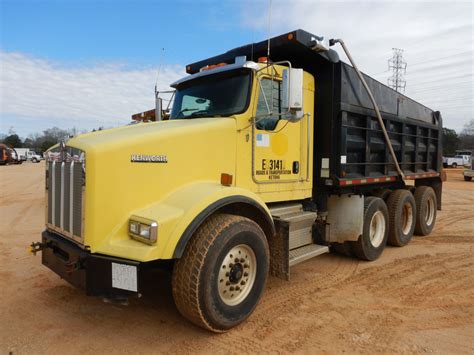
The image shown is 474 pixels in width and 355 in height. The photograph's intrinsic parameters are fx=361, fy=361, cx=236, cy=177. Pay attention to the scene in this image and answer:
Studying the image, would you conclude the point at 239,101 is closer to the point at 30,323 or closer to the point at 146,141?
the point at 146,141

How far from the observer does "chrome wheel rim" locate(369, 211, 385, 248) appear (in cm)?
641

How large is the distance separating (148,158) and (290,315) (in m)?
2.28

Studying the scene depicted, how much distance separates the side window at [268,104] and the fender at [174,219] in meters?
1.04

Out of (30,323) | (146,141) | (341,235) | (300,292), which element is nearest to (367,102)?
(341,235)

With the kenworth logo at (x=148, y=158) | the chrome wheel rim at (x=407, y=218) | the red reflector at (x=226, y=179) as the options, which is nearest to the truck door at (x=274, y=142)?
the red reflector at (x=226, y=179)

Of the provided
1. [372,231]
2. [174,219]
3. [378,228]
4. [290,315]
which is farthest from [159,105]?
[378,228]

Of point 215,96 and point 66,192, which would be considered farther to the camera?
point 215,96

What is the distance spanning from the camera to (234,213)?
3.91 meters

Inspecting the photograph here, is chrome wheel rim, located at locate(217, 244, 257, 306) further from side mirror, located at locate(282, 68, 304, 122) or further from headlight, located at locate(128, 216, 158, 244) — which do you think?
side mirror, located at locate(282, 68, 304, 122)

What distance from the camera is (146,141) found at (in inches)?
133

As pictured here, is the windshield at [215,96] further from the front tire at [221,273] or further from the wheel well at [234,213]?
the front tire at [221,273]

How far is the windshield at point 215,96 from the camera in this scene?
418cm

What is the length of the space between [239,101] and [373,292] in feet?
9.80

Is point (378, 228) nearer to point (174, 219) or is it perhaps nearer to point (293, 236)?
point (293, 236)
